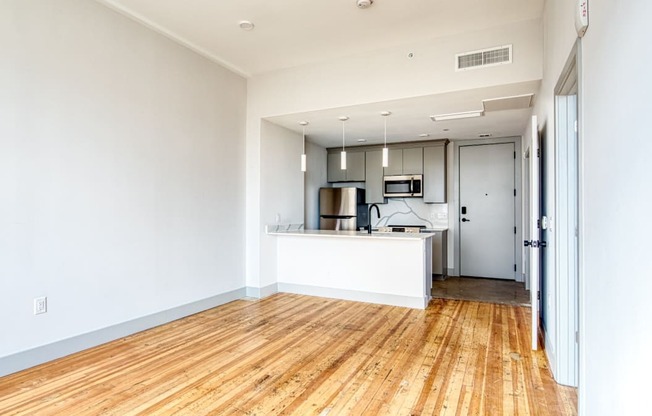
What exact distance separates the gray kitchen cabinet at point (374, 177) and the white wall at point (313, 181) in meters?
0.89

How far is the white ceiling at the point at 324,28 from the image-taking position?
3.22m

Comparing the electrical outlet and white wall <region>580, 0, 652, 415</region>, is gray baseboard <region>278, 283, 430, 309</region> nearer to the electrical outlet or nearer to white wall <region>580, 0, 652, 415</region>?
white wall <region>580, 0, 652, 415</region>

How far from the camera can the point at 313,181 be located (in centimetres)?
697

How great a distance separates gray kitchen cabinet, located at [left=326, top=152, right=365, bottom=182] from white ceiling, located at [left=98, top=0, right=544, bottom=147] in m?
2.28

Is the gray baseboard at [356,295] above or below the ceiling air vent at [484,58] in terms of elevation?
below

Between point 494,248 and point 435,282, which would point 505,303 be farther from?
point 494,248

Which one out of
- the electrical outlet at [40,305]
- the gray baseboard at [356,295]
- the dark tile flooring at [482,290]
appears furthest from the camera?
the dark tile flooring at [482,290]

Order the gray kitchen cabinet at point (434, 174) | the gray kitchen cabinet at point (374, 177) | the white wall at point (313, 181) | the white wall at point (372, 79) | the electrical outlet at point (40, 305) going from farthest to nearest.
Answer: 1. the gray kitchen cabinet at point (374, 177)
2. the white wall at point (313, 181)
3. the gray kitchen cabinet at point (434, 174)
4. the white wall at point (372, 79)
5. the electrical outlet at point (40, 305)

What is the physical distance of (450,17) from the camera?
338cm

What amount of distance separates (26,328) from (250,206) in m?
2.73

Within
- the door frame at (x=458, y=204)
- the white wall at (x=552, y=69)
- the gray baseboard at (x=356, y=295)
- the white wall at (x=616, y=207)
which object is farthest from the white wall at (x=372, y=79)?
the door frame at (x=458, y=204)

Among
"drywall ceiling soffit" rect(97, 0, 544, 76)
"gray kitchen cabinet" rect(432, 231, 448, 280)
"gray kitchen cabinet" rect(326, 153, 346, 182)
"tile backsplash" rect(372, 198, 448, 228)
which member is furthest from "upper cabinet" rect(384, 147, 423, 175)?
"drywall ceiling soffit" rect(97, 0, 544, 76)

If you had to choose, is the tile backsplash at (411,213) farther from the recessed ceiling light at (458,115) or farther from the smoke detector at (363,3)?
the smoke detector at (363,3)

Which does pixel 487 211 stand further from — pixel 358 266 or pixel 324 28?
pixel 324 28
